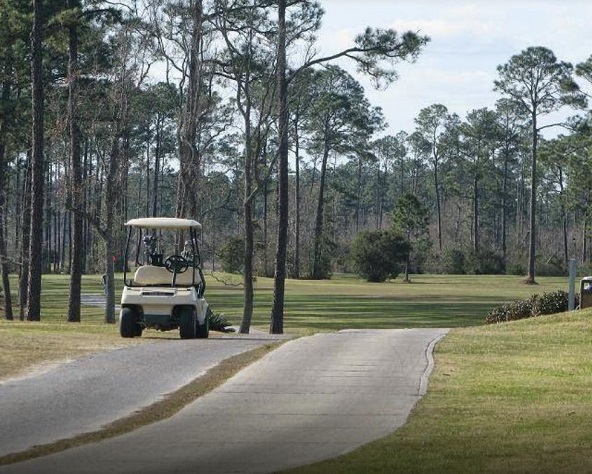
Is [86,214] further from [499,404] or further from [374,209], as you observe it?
[374,209]

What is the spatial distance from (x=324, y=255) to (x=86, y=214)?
194 feet

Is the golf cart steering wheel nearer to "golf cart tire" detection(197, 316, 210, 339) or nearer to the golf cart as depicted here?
the golf cart

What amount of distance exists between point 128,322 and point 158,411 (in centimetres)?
1121

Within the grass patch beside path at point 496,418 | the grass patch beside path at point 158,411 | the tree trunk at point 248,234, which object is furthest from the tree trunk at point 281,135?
the grass patch beside path at point 158,411

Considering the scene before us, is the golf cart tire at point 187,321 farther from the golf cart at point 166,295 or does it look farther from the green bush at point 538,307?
the green bush at point 538,307

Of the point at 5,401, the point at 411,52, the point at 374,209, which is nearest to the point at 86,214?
the point at 411,52

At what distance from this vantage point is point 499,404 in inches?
616

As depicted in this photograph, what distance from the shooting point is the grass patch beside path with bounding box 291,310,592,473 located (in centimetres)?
1120

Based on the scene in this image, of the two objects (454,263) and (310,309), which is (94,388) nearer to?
(310,309)

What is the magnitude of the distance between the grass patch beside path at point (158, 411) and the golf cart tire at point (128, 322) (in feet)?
15.7

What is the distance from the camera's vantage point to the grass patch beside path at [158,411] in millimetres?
12102

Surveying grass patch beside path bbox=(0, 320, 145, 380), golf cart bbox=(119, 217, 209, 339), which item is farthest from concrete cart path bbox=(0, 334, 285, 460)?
golf cart bbox=(119, 217, 209, 339)

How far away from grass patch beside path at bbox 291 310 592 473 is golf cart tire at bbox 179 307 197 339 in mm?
5071

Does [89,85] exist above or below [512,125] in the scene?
below
